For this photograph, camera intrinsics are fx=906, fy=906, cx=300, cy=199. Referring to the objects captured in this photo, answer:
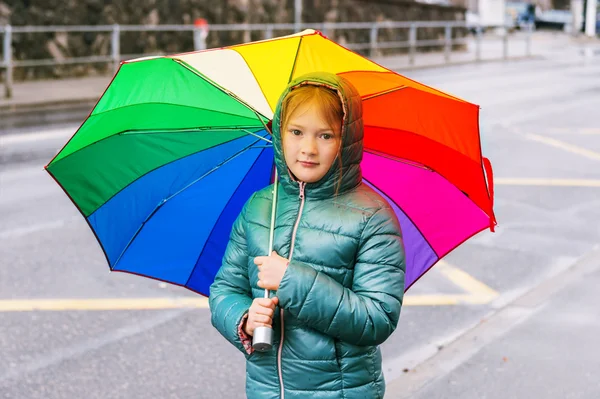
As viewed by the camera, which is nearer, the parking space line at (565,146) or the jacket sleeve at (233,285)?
the jacket sleeve at (233,285)

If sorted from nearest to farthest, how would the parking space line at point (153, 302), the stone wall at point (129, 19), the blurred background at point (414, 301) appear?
the blurred background at point (414, 301) < the parking space line at point (153, 302) < the stone wall at point (129, 19)

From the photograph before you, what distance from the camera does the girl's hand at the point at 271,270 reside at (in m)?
2.50

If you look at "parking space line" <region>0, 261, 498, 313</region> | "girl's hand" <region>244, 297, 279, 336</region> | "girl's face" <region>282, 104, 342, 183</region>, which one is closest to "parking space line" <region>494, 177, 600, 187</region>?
"parking space line" <region>0, 261, 498, 313</region>

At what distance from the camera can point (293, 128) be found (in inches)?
101

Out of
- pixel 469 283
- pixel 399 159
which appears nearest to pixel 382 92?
pixel 399 159

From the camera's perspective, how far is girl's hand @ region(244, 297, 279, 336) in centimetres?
245

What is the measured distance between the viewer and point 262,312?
2453 millimetres

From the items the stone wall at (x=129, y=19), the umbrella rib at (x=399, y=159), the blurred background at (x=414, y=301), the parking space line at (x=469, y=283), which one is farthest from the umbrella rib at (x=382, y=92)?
the stone wall at (x=129, y=19)

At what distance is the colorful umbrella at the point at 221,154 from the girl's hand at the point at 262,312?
1.80 ft

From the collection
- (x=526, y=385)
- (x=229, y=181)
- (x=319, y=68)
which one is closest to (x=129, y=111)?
(x=229, y=181)

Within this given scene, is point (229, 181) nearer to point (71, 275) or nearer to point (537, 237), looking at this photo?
point (71, 275)

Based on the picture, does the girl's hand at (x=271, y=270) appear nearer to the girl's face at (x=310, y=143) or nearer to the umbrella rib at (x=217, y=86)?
the girl's face at (x=310, y=143)

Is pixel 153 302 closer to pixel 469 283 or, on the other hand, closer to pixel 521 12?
pixel 469 283

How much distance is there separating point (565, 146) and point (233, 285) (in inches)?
408
